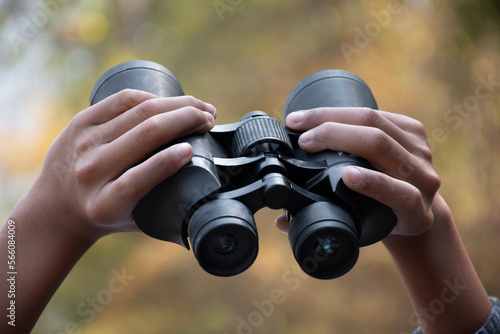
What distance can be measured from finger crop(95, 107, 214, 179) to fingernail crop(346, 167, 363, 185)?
0.22m

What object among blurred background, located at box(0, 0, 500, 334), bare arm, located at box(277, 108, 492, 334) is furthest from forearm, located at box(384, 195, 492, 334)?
blurred background, located at box(0, 0, 500, 334)

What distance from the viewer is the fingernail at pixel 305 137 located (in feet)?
2.64

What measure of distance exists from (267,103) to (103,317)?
4.06 feet

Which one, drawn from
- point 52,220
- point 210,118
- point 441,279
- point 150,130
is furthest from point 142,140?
→ point 441,279

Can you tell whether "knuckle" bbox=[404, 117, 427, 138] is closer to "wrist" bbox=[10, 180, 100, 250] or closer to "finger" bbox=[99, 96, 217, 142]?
"finger" bbox=[99, 96, 217, 142]

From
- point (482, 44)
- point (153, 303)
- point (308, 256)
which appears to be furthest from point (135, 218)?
point (482, 44)

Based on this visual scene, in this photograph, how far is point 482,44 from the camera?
278 cm

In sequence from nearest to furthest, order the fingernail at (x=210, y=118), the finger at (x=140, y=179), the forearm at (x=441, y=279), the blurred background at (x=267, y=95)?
the finger at (x=140, y=179)
the fingernail at (x=210, y=118)
the forearm at (x=441, y=279)
the blurred background at (x=267, y=95)

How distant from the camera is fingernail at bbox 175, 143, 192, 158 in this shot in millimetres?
689

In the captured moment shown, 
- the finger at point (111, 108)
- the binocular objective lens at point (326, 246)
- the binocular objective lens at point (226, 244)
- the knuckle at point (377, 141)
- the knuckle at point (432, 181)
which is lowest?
the binocular objective lens at point (326, 246)

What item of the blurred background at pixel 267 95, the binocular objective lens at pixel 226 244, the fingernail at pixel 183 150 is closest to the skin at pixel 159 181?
the fingernail at pixel 183 150

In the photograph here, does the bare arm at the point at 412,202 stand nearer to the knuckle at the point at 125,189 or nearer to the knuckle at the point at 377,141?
the knuckle at the point at 377,141

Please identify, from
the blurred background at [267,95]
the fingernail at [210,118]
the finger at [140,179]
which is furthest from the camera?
the blurred background at [267,95]

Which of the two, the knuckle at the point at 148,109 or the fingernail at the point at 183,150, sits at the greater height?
the knuckle at the point at 148,109
